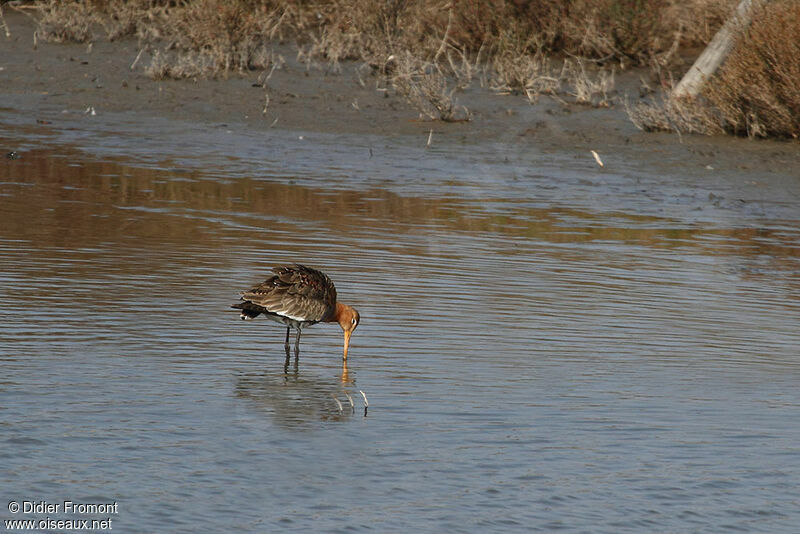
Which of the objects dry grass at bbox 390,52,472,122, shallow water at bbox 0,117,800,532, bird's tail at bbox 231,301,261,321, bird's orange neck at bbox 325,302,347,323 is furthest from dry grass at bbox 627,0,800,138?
bird's tail at bbox 231,301,261,321

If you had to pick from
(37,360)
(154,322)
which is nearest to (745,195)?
(154,322)

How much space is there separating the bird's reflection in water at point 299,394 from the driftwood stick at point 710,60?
45.6 ft

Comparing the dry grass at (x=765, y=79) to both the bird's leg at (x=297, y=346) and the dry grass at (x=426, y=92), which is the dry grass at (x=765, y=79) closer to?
the dry grass at (x=426, y=92)

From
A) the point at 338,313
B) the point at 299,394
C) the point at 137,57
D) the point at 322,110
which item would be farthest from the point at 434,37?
the point at 299,394

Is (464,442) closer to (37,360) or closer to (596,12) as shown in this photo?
(37,360)

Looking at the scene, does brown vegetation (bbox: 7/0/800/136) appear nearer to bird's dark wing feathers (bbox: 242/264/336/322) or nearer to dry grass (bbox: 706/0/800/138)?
dry grass (bbox: 706/0/800/138)

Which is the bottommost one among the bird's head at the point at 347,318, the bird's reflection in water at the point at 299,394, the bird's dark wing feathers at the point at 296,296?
the bird's reflection in water at the point at 299,394

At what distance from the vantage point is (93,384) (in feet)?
26.5

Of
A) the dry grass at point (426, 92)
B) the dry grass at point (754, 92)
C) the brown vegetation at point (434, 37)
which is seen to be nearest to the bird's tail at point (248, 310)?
the dry grass at point (754, 92)

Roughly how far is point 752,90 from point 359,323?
38.1 feet

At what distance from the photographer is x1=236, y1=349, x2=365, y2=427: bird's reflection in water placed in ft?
25.7

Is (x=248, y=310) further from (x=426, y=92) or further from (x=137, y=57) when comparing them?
(x=137, y=57)

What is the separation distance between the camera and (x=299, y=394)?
326 inches

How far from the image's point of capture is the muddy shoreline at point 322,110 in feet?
64.7
